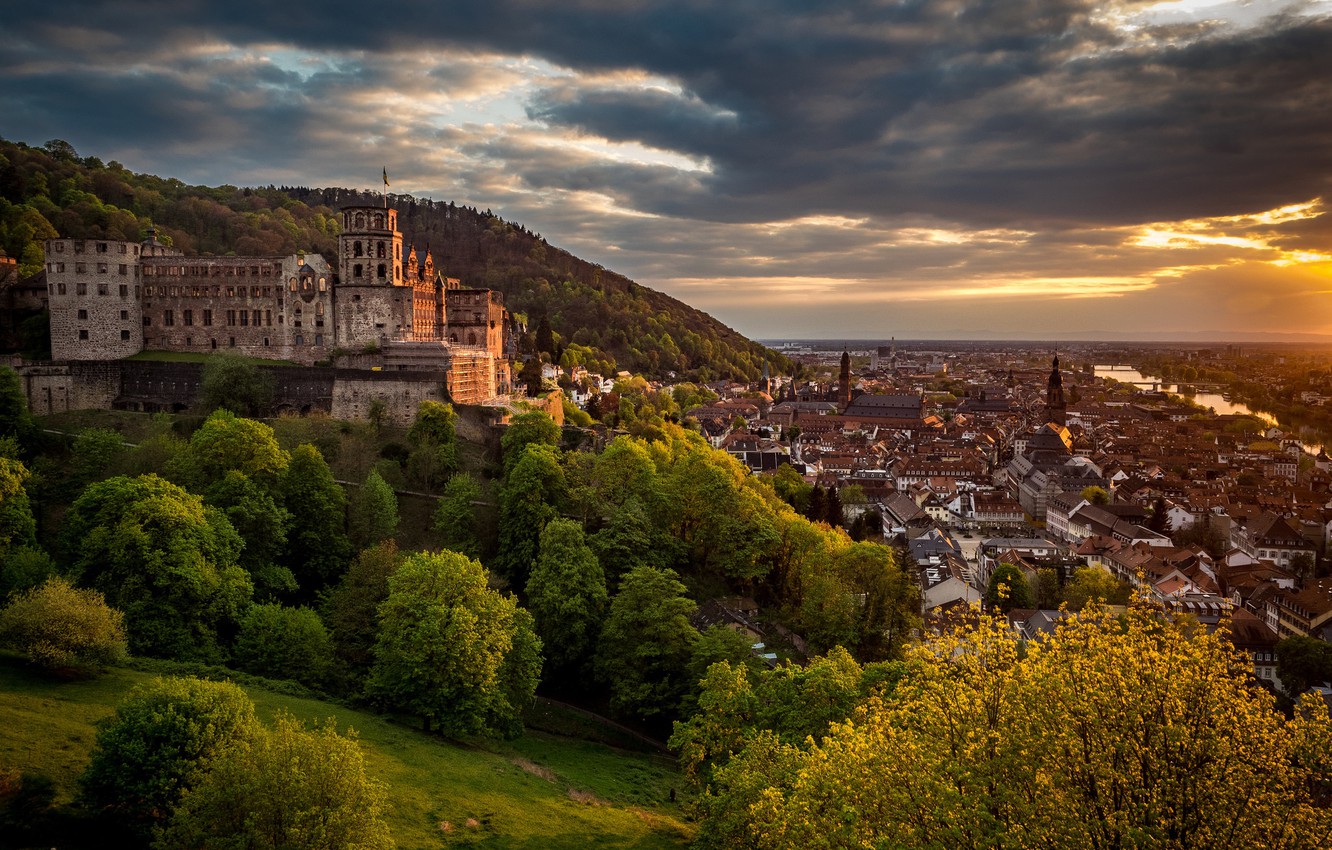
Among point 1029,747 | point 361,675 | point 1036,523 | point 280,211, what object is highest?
point 280,211

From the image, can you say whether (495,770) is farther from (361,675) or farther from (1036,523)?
(1036,523)

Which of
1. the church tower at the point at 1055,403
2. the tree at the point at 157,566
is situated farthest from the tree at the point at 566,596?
the church tower at the point at 1055,403

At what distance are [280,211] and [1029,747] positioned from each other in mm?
108639

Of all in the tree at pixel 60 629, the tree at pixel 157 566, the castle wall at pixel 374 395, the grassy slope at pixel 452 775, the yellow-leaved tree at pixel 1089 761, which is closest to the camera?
the yellow-leaved tree at pixel 1089 761

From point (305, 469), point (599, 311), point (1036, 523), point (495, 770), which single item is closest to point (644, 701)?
point (495, 770)

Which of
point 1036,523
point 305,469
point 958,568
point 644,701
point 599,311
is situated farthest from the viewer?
point 599,311

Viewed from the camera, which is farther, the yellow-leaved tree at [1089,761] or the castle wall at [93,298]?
the castle wall at [93,298]

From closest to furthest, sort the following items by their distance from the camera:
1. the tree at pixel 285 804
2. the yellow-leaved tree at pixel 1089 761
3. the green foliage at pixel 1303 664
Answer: the yellow-leaved tree at pixel 1089 761, the tree at pixel 285 804, the green foliage at pixel 1303 664

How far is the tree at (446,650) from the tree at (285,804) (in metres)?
12.0

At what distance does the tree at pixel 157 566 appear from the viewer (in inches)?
1220

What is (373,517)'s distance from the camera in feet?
143

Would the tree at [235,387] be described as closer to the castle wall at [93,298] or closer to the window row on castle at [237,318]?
the window row on castle at [237,318]

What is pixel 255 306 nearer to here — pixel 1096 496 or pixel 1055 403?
pixel 1096 496

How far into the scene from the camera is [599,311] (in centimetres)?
17338
